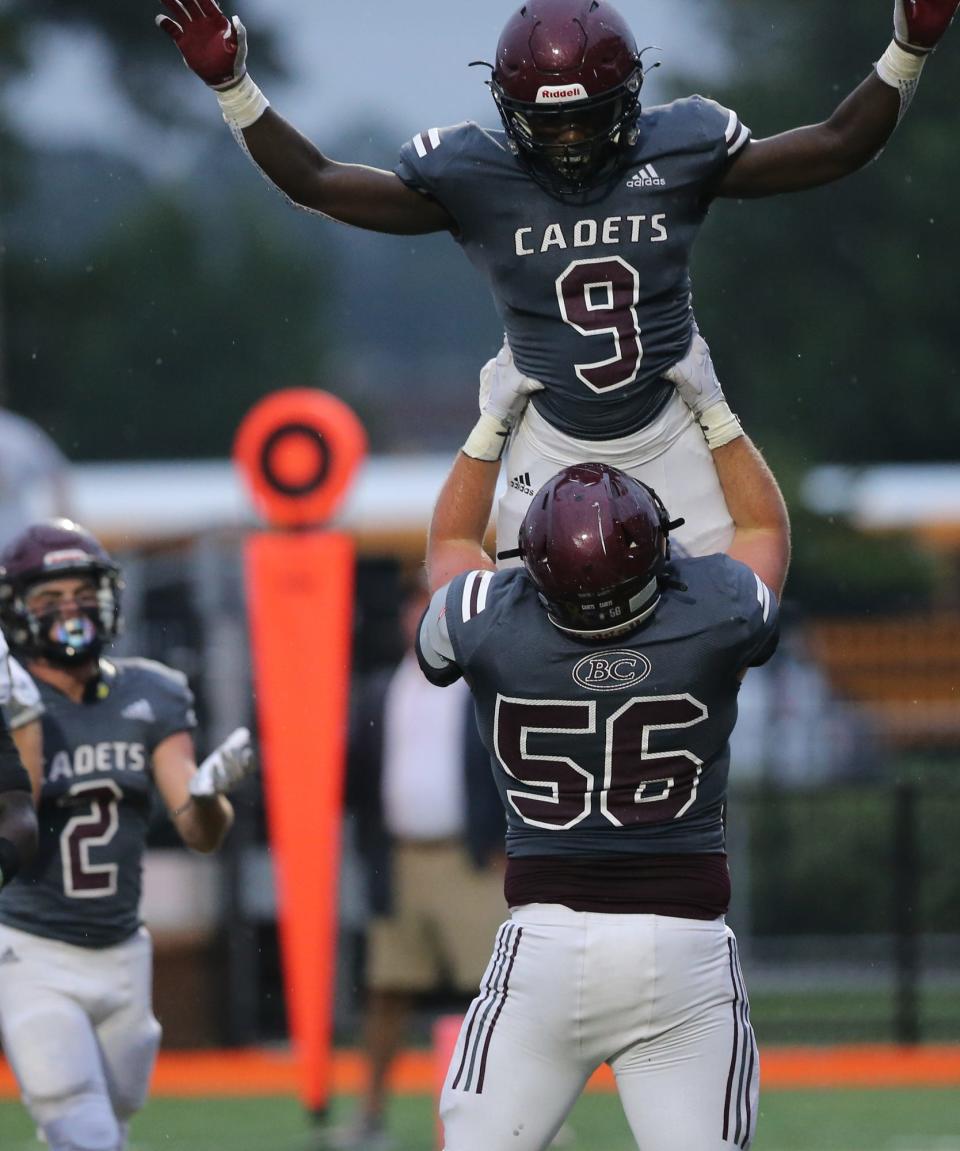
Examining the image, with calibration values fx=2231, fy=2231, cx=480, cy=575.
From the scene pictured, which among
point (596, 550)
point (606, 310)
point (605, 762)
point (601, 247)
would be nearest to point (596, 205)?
point (601, 247)

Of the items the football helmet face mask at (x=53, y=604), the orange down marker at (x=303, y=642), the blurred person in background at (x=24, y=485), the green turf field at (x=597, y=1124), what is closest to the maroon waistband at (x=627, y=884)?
the football helmet face mask at (x=53, y=604)

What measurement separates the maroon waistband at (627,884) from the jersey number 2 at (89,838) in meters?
1.46

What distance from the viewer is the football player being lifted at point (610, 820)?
3.88 meters

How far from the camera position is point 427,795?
25.9ft

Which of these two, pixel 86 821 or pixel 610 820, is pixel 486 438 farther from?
pixel 86 821

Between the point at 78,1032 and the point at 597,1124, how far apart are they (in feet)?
11.2

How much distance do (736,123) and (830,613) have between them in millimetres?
10211

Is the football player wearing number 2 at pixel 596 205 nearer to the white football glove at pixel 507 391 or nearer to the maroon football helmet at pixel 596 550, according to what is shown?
the white football glove at pixel 507 391

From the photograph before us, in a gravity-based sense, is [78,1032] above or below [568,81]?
below

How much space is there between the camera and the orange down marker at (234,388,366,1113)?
7.04 meters

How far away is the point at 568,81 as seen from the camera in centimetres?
405

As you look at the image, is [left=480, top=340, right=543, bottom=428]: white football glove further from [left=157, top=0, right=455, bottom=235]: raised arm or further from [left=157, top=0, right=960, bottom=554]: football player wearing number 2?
[left=157, top=0, right=455, bottom=235]: raised arm

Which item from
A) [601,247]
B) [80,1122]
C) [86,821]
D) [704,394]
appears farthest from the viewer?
[86,821]

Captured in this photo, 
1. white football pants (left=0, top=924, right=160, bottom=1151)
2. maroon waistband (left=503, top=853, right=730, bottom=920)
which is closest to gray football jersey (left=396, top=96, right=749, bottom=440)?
maroon waistband (left=503, top=853, right=730, bottom=920)
